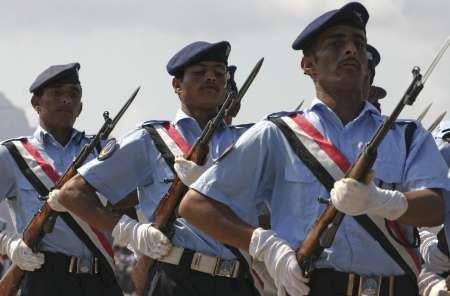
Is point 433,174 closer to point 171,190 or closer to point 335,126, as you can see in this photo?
point 335,126

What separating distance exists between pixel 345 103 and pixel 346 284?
953mm

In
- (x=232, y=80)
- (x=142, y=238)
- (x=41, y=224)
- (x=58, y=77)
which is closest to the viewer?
(x=142, y=238)

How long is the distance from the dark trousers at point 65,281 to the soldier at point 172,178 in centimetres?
75

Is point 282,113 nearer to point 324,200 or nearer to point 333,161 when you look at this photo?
point 333,161

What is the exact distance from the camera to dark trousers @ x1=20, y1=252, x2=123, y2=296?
36.8ft

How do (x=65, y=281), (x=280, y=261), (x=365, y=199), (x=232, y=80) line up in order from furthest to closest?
(x=232, y=80) < (x=65, y=281) < (x=280, y=261) < (x=365, y=199)

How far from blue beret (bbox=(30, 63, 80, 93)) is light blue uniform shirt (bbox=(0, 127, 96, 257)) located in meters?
0.40

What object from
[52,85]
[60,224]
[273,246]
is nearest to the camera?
[273,246]

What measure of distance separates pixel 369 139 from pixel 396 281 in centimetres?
72

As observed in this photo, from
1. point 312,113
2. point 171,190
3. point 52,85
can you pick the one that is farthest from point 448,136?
point 52,85

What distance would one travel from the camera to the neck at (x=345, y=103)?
7.44m

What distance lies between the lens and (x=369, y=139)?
24.0 ft

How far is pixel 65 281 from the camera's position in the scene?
36.8ft

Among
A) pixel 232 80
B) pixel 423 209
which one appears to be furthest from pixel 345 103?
pixel 232 80
